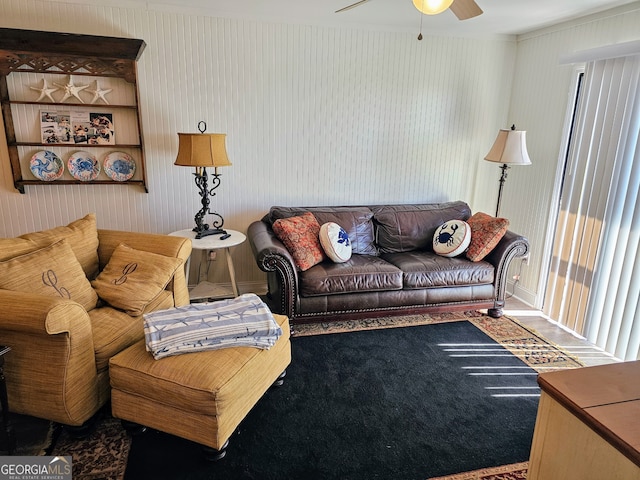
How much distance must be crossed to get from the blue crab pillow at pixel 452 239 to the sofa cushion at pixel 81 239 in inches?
102

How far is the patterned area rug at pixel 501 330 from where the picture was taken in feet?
9.43

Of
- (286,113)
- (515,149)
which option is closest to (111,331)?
(286,113)

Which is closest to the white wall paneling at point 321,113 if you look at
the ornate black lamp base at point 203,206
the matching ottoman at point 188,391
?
the ornate black lamp base at point 203,206

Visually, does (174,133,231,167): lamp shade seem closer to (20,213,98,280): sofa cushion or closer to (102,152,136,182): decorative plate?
(102,152,136,182): decorative plate

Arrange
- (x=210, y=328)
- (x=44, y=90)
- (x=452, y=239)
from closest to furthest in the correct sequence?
(x=210, y=328), (x=44, y=90), (x=452, y=239)

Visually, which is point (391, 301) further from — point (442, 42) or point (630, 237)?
point (442, 42)

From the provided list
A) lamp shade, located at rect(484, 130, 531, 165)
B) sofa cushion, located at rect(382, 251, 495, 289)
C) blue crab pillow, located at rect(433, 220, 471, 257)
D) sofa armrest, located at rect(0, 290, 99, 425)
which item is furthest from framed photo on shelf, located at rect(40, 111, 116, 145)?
lamp shade, located at rect(484, 130, 531, 165)

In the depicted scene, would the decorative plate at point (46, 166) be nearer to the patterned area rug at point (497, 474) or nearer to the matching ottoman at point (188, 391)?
the matching ottoman at point (188, 391)

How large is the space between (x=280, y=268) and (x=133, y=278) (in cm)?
96

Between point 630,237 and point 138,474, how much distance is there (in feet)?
10.5

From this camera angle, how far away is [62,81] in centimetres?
320

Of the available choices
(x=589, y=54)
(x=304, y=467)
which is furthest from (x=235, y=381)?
(x=589, y=54)

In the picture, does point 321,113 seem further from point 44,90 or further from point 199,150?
point 44,90

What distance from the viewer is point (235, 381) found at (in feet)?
6.13
